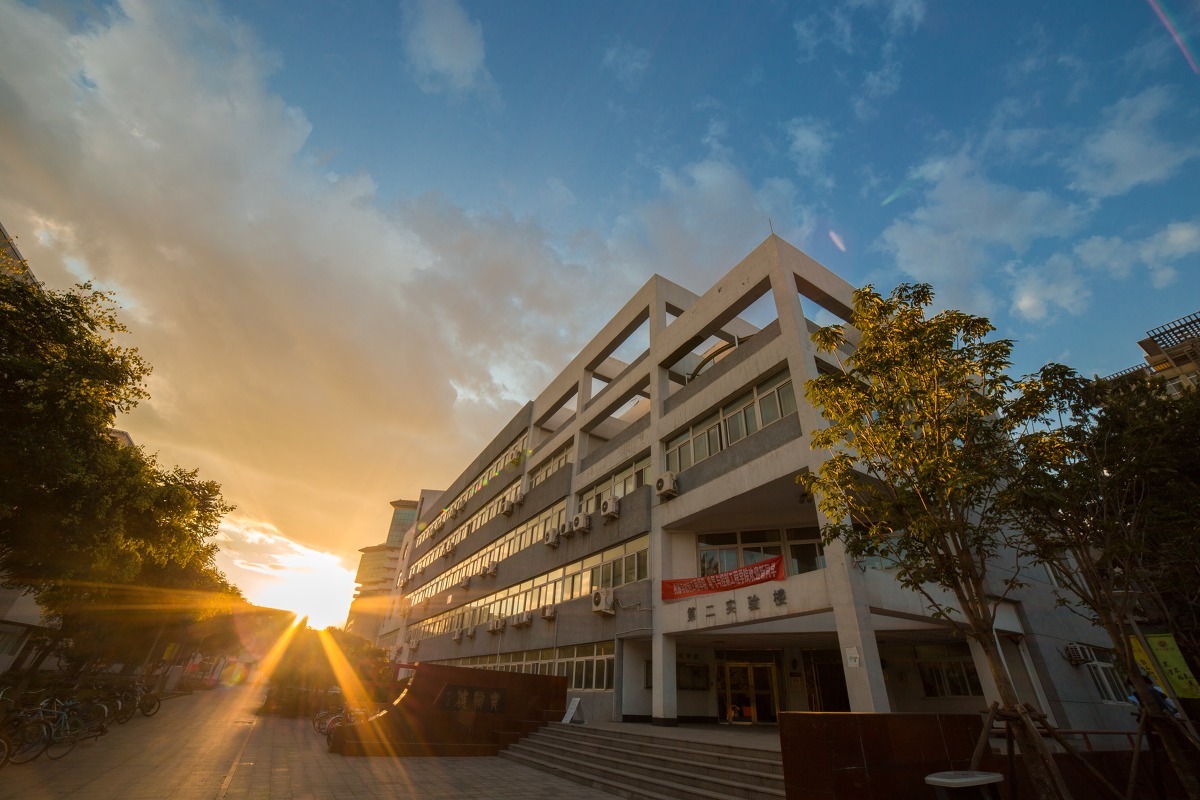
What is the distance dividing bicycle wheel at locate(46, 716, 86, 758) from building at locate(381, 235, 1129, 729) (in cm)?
1385

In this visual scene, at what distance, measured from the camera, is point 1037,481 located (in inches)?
330

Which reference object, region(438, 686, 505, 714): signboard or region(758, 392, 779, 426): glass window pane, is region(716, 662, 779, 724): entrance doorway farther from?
region(758, 392, 779, 426): glass window pane

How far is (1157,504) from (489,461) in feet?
116

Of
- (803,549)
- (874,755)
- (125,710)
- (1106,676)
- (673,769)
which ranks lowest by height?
(125,710)

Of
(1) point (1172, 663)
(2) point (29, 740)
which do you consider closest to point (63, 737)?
(2) point (29, 740)

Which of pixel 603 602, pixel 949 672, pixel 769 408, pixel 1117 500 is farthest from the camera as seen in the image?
pixel 603 602

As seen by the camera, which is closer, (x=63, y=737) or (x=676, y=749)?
(x=63, y=737)

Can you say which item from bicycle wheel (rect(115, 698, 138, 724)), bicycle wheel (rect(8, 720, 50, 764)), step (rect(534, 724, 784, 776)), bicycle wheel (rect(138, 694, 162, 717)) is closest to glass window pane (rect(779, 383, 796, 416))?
step (rect(534, 724, 784, 776))

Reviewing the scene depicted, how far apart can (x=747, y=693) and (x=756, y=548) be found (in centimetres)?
564

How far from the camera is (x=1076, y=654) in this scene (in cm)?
1719

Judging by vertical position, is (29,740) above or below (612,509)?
below

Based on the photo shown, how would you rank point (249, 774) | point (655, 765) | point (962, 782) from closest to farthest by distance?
point (962, 782) < point (249, 774) < point (655, 765)

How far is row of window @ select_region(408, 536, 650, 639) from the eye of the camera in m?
19.1

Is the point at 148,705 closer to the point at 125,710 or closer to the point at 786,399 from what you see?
the point at 125,710
